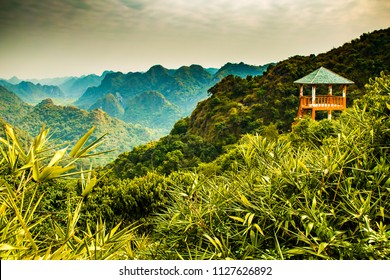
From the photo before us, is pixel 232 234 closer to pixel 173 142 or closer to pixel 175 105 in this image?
pixel 173 142

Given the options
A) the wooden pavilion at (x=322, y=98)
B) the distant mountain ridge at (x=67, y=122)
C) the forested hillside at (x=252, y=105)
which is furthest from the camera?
the forested hillside at (x=252, y=105)

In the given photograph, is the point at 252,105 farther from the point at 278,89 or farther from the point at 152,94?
the point at 152,94

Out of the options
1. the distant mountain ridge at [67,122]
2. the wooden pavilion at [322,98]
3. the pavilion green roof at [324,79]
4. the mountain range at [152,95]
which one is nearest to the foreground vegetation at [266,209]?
the distant mountain ridge at [67,122]

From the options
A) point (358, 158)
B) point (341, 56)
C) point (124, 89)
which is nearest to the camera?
point (358, 158)

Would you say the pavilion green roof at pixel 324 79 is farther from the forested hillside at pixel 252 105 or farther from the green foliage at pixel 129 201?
the green foliage at pixel 129 201

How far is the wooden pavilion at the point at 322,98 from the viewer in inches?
329

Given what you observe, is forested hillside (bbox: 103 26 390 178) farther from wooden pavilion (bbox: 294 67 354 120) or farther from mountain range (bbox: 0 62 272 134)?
wooden pavilion (bbox: 294 67 354 120)

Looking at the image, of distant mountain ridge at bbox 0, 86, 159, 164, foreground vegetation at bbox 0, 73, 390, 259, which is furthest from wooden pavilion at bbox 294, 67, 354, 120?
foreground vegetation at bbox 0, 73, 390, 259

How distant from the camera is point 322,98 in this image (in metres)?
8.84

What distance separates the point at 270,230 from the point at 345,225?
0.47 m

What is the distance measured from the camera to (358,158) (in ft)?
7.84
